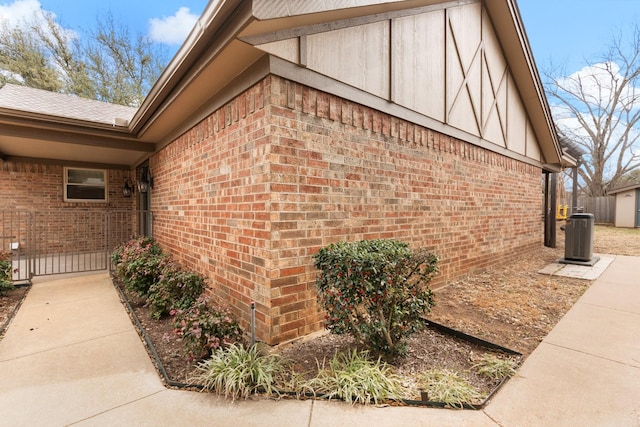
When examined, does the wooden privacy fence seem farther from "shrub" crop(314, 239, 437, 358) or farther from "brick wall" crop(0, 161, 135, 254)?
"brick wall" crop(0, 161, 135, 254)

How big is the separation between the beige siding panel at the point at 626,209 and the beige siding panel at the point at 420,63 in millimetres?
19893

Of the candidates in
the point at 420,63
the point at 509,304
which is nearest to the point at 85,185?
the point at 420,63

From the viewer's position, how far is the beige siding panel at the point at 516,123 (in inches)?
286

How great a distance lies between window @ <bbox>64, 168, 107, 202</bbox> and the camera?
8.38 meters

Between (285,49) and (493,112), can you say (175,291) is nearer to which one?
(285,49)

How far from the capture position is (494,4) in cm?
608

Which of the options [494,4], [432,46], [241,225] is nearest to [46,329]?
[241,225]

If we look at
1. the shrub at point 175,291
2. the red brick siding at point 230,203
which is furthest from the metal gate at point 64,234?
the shrub at point 175,291

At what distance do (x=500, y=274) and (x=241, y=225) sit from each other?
18.0 feet

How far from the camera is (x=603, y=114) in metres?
23.6

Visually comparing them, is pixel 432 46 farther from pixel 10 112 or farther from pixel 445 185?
pixel 10 112

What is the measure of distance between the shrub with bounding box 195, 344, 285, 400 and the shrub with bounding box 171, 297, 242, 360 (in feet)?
0.49

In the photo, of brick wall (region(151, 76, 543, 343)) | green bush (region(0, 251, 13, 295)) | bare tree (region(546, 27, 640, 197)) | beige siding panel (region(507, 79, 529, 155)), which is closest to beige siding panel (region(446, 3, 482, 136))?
brick wall (region(151, 76, 543, 343))

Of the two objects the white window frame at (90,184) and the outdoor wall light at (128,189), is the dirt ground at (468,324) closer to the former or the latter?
the white window frame at (90,184)
